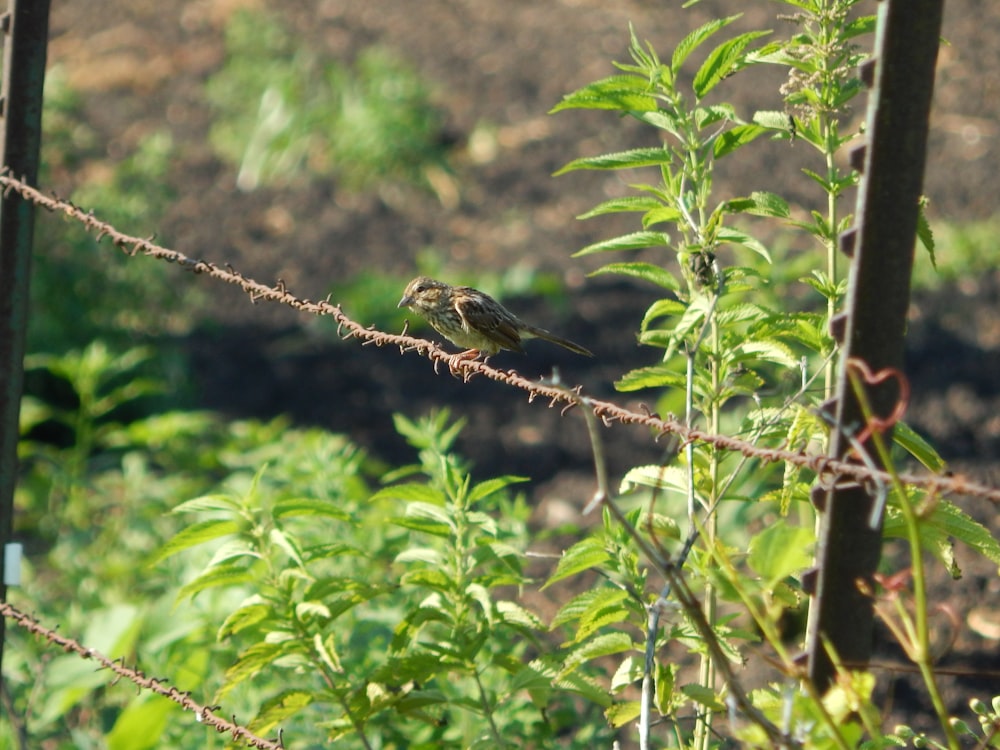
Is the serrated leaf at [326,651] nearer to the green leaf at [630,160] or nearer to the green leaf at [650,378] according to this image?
the green leaf at [650,378]

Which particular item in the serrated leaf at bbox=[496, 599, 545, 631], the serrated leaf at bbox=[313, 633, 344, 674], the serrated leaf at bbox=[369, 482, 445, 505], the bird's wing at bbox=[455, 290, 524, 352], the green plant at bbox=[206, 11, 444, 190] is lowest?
the serrated leaf at bbox=[313, 633, 344, 674]

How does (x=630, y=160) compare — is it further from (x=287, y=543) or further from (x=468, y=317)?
(x=468, y=317)

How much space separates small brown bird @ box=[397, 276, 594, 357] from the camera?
4.34 m

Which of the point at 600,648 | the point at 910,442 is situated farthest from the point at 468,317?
the point at 910,442

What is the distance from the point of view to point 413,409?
739 centimetres

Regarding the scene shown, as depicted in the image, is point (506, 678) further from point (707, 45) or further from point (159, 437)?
point (707, 45)

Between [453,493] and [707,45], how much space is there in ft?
26.6

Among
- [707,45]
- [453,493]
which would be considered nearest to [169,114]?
[707,45]

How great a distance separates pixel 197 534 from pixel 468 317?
161 cm

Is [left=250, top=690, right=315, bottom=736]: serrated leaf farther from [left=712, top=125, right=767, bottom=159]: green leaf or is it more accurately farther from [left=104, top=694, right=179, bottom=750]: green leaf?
[left=712, top=125, right=767, bottom=159]: green leaf

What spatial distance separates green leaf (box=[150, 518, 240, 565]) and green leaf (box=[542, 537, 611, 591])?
86 centimetres

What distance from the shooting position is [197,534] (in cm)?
296

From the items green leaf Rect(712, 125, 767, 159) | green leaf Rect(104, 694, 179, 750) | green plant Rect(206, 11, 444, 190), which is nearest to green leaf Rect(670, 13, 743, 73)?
green leaf Rect(712, 125, 767, 159)

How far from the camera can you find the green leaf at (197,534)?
2.94m
